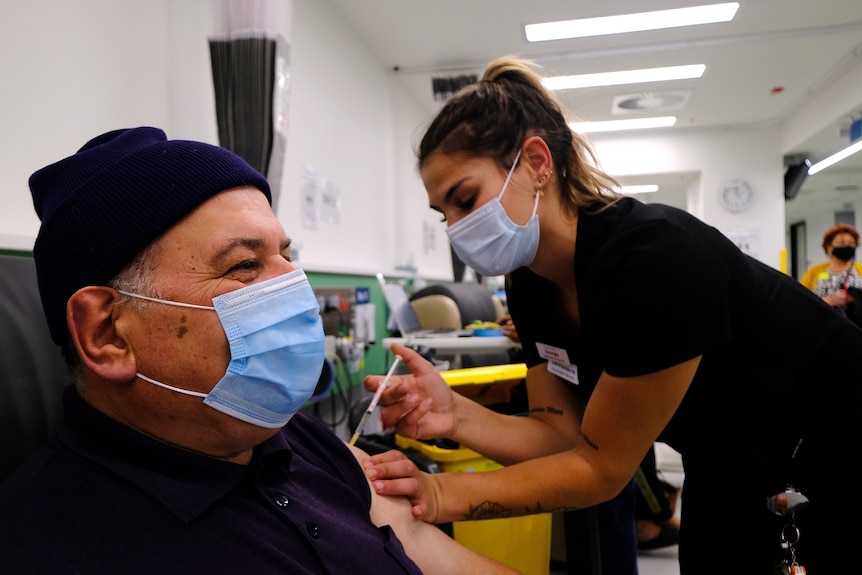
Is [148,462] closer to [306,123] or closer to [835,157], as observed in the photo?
[306,123]

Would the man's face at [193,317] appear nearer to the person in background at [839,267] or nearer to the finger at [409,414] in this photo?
the finger at [409,414]

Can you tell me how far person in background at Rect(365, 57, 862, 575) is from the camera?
92 cm

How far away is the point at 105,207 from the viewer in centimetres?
68

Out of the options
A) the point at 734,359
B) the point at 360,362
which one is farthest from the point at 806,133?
the point at 734,359

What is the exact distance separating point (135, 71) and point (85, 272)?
51.6 inches

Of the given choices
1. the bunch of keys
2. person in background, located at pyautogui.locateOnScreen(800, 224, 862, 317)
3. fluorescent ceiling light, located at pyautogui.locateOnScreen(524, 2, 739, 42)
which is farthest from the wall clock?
the bunch of keys

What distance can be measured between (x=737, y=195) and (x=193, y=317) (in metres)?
7.37

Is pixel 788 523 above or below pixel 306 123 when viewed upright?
below

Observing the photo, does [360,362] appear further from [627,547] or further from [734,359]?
[734,359]

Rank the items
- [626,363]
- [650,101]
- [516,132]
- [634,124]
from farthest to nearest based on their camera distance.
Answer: [634,124], [650,101], [516,132], [626,363]

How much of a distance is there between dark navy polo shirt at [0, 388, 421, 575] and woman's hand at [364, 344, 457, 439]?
42cm

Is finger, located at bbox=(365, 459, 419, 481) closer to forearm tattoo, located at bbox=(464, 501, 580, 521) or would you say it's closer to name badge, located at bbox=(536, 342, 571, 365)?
forearm tattoo, located at bbox=(464, 501, 580, 521)

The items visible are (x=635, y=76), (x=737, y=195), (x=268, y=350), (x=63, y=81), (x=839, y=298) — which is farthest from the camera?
(x=737, y=195)

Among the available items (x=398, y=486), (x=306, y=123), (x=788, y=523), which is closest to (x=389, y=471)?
(x=398, y=486)
